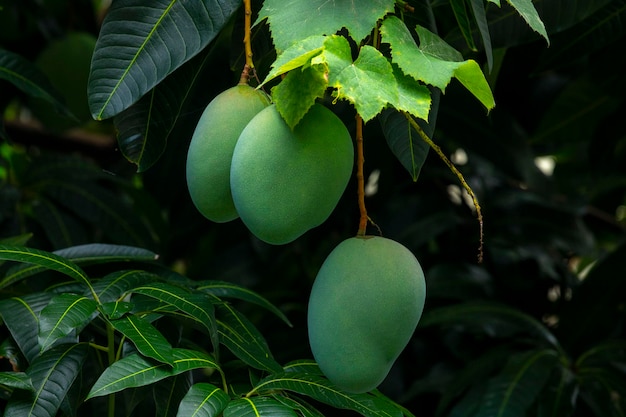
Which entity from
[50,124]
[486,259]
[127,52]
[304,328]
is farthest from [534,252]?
[127,52]

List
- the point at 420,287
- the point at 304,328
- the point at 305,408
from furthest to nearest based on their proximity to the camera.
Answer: the point at 304,328 < the point at 305,408 < the point at 420,287

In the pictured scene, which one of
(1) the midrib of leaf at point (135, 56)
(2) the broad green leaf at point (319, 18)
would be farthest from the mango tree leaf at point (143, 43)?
(2) the broad green leaf at point (319, 18)

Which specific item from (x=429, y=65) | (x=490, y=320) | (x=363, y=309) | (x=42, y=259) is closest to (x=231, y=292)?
(x=42, y=259)

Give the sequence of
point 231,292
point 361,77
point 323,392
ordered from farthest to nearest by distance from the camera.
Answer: point 231,292 → point 323,392 → point 361,77

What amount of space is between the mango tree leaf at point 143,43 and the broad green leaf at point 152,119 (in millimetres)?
64

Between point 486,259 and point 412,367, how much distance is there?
257 millimetres

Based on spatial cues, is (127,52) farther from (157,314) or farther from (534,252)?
(534,252)

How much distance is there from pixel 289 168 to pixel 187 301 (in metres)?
0.21

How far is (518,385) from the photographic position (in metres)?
1.14

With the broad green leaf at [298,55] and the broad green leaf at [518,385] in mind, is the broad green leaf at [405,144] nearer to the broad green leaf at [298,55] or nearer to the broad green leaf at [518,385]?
the broad green leaf at [298,55]

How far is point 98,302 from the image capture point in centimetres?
70

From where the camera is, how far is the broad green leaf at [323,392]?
2.24ft

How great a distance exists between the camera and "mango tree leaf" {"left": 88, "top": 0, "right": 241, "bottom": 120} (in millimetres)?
633

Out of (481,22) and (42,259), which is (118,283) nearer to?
(42,259)
